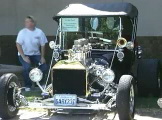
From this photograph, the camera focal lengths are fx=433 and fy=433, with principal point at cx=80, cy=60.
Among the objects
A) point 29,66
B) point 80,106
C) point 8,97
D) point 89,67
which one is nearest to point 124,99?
point 80,106

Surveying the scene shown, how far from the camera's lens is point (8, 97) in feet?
24.7

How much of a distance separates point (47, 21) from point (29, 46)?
9.98ft

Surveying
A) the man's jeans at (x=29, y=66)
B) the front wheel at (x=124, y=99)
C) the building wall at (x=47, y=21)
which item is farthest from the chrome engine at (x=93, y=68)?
the building wall at (x=47, y=21)

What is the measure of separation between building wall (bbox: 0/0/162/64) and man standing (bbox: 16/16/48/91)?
2398 mm

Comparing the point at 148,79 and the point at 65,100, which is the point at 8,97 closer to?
the point at 65,100

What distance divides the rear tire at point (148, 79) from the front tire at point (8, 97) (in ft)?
8.52

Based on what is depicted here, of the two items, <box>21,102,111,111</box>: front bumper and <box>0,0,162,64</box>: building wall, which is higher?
<box>0,0,162,64</box>: building wall

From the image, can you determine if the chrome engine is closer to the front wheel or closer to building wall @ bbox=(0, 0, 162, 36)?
the front wheel

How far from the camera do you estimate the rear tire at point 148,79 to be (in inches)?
346

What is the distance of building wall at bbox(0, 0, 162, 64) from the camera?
12438 mm

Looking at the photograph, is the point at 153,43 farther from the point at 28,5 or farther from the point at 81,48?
the point at 81,48

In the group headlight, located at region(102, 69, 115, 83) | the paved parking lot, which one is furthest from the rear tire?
headlight, located at region(102, 69, 115, 83)

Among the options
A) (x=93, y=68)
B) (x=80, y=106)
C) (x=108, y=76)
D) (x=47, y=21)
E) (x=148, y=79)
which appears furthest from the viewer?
(x=47, y=21)

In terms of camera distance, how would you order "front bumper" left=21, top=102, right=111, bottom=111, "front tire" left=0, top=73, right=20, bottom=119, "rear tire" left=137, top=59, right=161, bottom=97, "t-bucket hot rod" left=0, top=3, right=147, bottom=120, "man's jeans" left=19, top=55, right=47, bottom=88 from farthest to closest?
Answer: "man's jeans" left=19, top=55, right=47, bottom=88
"rear tire" left=137, top=59, right=161, bottom=97
"front tire" left=0, top=73, right=20, bottom=119
"t-bucket hot rod" left=0, top=3, right=147, bottom=120
"front bumper" left=21, top=102, right=111, bottom=111
